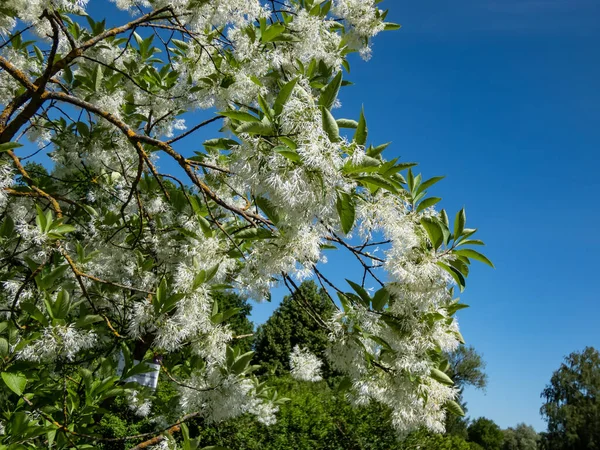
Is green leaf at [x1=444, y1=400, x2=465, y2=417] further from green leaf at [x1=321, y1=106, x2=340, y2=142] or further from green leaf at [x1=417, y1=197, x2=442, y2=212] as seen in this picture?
green leaf at [x1=321, y1=106, x2=340, y2=142]

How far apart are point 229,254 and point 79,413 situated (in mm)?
1070

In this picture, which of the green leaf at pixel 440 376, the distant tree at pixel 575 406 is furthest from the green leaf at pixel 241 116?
the distant tree at pixel 575 406

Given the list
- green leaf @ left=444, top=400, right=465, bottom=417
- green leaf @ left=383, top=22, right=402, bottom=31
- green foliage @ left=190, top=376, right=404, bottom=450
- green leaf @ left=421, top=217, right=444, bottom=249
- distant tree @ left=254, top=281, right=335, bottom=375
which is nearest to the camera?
green leaf @ left=421, top=217, right=444, bottom=249

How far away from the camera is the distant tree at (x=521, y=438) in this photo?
53050mm

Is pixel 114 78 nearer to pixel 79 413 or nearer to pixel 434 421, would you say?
pixel 79 413

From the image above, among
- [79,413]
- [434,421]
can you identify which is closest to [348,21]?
[434,421]

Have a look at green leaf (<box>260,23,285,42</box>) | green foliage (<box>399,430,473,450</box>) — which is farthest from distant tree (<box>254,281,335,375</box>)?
green leaf (<box>260,23,285,42</box>)

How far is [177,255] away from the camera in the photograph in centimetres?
311

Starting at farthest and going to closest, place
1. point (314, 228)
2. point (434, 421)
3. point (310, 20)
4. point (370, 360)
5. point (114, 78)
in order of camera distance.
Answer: point (114, 78) < point (310, 20) < point (434, 421) < point (370, 360) < point (314, 228)

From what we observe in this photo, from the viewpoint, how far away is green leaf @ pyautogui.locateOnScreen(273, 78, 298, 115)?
4.69ft

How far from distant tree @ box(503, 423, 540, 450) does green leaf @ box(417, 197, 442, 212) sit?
199ft

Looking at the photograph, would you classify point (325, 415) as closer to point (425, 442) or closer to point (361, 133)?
point (425, 442)

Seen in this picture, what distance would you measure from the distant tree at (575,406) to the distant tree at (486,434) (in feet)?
15.1

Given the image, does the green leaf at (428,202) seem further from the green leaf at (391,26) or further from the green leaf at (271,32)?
the green leaf at (391,26)
